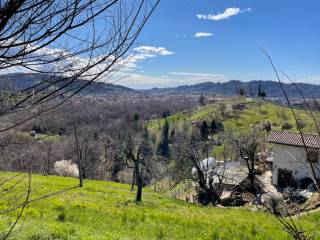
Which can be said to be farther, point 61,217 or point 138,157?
point 138,157

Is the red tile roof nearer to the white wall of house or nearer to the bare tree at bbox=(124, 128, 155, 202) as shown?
the white wall of house

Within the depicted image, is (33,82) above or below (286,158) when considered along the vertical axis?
above

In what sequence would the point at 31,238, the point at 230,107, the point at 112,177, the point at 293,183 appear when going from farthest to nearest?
the point at 230,107 < the point at 112,177 < the point at 293,183 < the point at 31,238

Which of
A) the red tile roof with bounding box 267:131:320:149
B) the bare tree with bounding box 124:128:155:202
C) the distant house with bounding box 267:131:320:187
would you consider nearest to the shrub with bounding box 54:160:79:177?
the bare tree with bounding box 124:128:155:202

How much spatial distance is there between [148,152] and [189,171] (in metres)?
13.9

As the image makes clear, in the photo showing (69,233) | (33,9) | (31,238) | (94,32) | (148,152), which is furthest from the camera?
(148,152)

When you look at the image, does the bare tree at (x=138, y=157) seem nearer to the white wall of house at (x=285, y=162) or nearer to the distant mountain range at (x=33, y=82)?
the white wall of house at (x=285, y=162)

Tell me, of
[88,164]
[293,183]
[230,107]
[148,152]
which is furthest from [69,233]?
[230,107]

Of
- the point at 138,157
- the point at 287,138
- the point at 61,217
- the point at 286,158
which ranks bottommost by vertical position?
the point at 286,158

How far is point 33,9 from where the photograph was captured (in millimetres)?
2840

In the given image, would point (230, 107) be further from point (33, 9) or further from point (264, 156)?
point (33, 9)

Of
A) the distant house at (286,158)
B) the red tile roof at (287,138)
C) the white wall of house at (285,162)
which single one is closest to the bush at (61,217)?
the distant house at (286,158)

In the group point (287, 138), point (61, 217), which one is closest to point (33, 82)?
point (61, 217)

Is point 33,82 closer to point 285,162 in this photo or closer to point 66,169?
point 285,162
